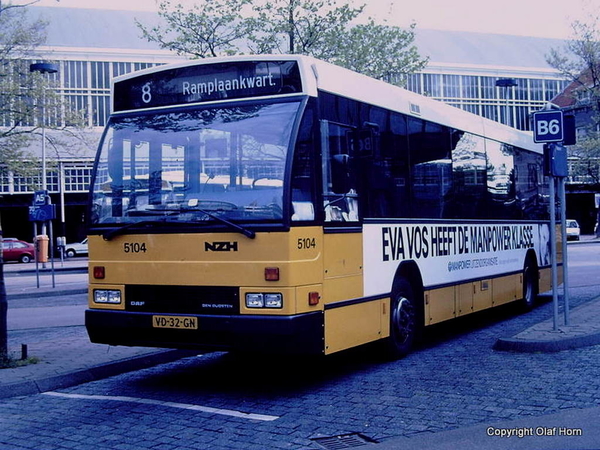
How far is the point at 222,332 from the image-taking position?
26.1 ft

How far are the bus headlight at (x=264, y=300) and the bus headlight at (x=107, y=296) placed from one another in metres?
1.58

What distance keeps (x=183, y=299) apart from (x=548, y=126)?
18.6ft

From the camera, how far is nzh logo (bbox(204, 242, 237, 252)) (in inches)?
315

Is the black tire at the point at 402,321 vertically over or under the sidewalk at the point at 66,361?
over

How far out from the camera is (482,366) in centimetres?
942

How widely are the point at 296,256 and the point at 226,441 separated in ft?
6.53

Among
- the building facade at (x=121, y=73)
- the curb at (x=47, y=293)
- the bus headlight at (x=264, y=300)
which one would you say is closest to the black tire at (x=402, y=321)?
the bus headlight at (x=264, y=300)

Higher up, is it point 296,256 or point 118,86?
point 118,86

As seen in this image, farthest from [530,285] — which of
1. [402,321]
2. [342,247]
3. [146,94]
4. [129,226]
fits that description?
[129,226]

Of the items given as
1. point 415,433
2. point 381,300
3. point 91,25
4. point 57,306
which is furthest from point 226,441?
point 91,25

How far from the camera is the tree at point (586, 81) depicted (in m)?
54.9

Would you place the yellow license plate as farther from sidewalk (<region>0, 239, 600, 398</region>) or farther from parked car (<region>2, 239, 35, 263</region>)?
parked car (<region>2, 239, 35, 263</region>)

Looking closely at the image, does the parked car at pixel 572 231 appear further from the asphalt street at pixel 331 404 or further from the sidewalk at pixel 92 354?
the asphalt street at pixel 331 404

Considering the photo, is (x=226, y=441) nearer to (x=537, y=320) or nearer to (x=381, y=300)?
(x=381, y=300)
